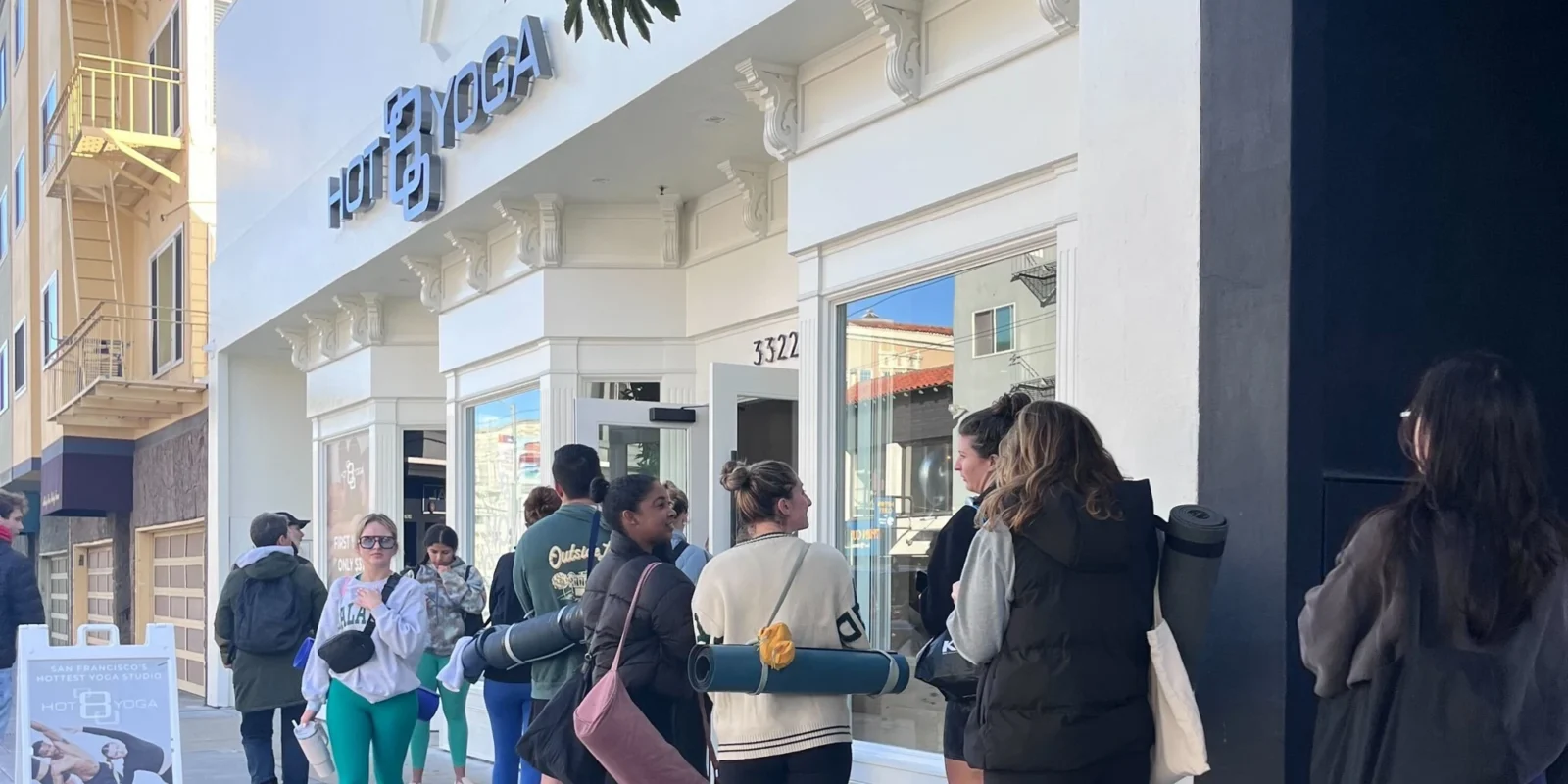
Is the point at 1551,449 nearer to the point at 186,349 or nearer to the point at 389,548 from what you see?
the point at 389,548

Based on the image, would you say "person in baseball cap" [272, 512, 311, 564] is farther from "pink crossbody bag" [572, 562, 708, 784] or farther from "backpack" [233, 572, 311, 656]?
"pink crossbody bag" [572, 562, 708, 784]

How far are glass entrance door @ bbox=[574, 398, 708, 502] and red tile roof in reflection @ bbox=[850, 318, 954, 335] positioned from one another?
2454 millimetres

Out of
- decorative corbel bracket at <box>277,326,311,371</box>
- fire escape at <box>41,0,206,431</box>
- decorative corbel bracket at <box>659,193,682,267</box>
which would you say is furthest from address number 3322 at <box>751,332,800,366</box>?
fire escape at <box>41,0,206,431</box>

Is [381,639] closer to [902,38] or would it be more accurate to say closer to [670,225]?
[902,38]

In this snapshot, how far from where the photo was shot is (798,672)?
14.1 ft

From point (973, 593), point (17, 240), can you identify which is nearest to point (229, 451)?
point (17, 240)

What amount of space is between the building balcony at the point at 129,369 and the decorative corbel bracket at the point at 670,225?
9482mm

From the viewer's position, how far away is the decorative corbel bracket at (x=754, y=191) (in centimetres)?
879

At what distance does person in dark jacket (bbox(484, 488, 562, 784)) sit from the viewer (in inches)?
245

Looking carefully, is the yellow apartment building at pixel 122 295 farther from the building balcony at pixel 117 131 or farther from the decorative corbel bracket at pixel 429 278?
the decorative corbel bracket at pixel 429 278

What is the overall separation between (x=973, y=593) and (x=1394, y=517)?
3.18 feet

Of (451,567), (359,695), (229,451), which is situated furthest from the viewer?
(229,451)

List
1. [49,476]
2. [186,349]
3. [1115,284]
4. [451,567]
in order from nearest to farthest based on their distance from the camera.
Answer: [1115,284]
[451,567]
[186,349]
[49,476]

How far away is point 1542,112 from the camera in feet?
15.1
